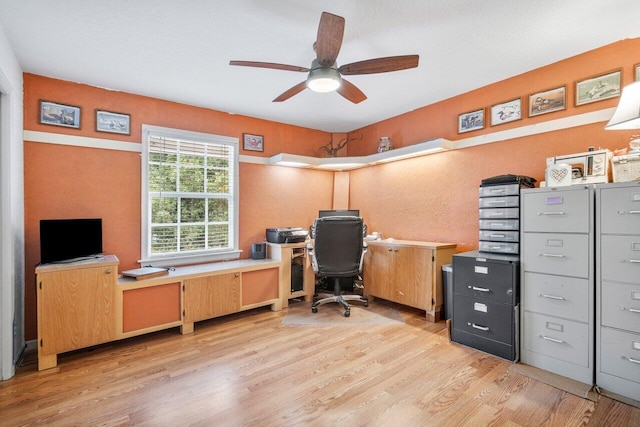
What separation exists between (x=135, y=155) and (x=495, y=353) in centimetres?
→ 432

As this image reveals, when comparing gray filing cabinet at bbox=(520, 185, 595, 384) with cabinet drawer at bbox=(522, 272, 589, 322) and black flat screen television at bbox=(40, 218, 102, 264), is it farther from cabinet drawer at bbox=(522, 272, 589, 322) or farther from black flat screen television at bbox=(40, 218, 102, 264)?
black flat screen television at bbox=(40, 218, 102, 264)

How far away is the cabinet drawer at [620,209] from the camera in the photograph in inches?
76.7

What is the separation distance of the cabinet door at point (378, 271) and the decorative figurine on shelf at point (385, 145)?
1.49 m

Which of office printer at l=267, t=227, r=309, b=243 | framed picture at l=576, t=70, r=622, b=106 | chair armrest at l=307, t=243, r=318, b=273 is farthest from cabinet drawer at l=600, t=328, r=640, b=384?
office printer at l=267, t=227, r=309, b=243

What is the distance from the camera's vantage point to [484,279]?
264cm

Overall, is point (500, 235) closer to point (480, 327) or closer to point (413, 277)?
point (480, 327)

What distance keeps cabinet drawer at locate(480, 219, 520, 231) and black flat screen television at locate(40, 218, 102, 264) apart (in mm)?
3900

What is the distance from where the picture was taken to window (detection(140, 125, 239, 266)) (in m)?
3.51

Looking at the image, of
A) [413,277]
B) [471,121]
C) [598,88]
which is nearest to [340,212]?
[413,277]

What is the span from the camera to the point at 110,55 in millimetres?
2582

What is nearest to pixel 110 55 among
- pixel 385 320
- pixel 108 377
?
pixel 108 377

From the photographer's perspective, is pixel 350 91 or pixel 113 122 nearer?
pixel 350 91

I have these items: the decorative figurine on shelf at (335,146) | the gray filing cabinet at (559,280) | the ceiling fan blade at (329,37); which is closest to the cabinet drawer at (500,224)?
the gray filing cabinet at (559,280)

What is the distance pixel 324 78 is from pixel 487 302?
243cm
